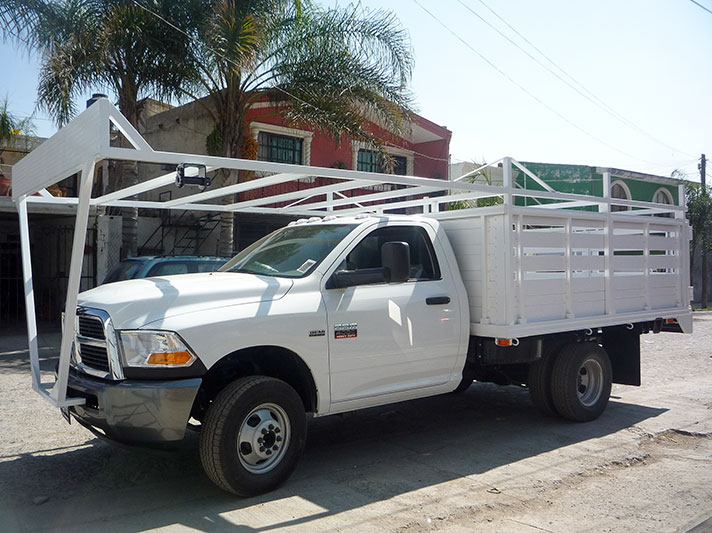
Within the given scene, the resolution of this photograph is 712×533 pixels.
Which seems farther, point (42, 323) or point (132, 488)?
point (42, 323)

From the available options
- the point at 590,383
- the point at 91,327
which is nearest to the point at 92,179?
the point at 91,327

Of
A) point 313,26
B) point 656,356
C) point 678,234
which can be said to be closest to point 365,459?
point 678,234

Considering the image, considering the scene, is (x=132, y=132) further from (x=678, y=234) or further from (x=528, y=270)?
(x=678, y=234)

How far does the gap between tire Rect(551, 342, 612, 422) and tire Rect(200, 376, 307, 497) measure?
10.1 feet

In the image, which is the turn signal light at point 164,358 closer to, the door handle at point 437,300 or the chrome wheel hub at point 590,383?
the door handle at point 437,300

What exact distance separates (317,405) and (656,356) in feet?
29.6

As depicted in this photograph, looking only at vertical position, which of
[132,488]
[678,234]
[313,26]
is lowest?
[132,488]

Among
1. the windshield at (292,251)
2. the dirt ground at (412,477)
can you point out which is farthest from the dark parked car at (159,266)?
the windshield at (292,251)

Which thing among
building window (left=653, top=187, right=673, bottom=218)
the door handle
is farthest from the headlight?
building window (left=653, top=187, right=673, bottom=218)

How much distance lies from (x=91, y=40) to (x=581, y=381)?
11.0m

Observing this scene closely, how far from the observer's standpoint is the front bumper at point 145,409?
423 centimetres

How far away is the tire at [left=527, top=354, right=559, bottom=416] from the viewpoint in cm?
674

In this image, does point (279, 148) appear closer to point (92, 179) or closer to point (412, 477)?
point (412, 477)

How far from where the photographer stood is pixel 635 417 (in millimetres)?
7230
